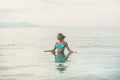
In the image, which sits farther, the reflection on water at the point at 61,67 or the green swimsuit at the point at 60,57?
the green swimsuit at the point at 60,57

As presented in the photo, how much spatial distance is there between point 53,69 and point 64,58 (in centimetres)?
151

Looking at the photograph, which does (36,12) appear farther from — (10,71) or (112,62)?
(10,71)

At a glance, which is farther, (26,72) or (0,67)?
(0,67)

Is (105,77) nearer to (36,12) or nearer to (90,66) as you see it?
(90,66)

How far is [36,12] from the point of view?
43.5ft

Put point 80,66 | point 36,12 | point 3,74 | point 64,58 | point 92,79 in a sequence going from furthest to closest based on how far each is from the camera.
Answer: point 36,12
point 64,58
point 80,66
point 3,74
point 92,79

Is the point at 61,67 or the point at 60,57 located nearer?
the point at 61,67

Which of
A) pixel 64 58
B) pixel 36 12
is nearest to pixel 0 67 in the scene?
pixel 64 58

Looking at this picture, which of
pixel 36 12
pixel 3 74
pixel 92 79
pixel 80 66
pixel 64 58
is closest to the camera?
pixel 92 79

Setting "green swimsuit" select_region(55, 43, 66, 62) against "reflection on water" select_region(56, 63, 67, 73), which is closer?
"reflection on water" select_region(56, 63, 67, 73)

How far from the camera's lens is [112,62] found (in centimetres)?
927

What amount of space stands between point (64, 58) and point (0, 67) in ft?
5.75

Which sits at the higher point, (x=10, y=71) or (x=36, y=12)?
(x=36, y=12)

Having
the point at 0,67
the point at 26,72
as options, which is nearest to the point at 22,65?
the point at 0,67
